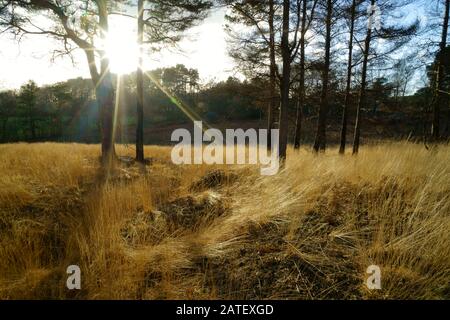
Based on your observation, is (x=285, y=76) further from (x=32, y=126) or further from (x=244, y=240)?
(x=32, y=126)

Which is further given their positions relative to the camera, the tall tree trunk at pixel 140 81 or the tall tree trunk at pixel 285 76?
the tall tree trunk at pixel 140 81

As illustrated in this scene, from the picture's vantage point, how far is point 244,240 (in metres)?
2.72

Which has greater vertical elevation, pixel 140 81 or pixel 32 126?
pixel 140 81

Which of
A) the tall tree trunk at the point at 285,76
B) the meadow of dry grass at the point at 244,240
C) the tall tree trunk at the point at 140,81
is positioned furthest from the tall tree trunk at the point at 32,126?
the tall tree trunk at the point at 285,76

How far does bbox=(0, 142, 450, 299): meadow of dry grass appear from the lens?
80.8 inches

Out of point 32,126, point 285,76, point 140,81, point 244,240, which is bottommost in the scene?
point 244,240

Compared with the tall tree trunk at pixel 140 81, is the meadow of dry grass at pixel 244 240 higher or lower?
lower

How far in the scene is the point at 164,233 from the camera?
3025 mm

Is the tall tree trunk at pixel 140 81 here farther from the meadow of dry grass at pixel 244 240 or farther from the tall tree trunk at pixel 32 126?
the tall tree trunk at pixel 32 126

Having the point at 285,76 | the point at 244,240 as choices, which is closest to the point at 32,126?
the point at 285,76

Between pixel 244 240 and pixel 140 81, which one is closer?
pixel 244 240

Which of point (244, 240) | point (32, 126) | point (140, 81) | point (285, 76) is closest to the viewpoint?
point (244, 240)

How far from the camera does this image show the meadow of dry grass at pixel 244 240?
205 cm

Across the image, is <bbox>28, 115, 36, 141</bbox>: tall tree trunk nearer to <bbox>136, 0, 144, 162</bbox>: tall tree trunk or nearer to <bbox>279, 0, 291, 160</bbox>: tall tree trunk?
<bbox>136, 0, 144, 162</bbox>: tall tree trunk
